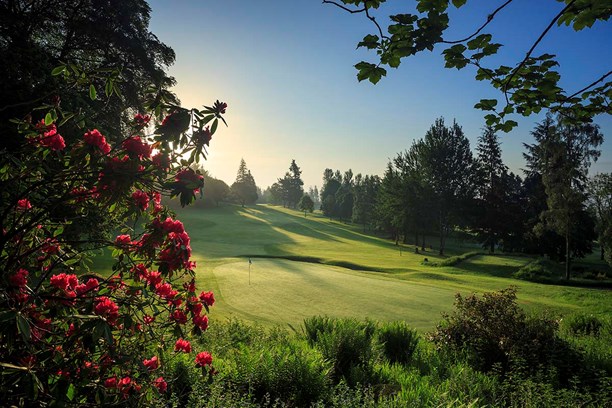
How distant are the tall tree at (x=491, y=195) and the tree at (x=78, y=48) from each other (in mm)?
40987

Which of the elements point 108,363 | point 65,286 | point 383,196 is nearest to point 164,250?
point 65,286

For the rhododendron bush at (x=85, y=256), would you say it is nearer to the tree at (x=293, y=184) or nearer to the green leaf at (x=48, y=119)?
the green leaf at (x=48, y=119)

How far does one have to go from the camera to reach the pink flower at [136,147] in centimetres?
261

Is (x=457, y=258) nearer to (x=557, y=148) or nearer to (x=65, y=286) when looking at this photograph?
(x=557, y=148)

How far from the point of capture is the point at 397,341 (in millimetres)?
8266

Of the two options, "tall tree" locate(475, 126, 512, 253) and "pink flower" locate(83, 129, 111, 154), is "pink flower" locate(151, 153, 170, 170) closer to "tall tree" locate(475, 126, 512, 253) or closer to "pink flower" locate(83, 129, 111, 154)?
"pink flower" locate(83, 129, 111, 154)

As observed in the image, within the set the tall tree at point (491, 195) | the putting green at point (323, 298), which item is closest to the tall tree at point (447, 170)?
the tall tree at point (491, 195)

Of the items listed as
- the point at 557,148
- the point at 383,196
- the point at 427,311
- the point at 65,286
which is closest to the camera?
the point at 65,286

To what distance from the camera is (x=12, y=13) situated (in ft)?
43.2

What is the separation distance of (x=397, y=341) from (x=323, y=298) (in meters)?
5.82

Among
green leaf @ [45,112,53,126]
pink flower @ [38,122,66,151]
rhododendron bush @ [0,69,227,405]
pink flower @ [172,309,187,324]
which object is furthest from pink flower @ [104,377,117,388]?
green leaf @ [45,112,53,126]

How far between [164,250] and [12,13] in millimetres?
16681

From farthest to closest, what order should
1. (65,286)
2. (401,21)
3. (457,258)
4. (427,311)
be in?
(457,258) < (427,311) < (65,286) < (401,21)

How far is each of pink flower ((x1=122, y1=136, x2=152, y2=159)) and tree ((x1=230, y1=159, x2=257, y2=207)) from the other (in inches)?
3619
